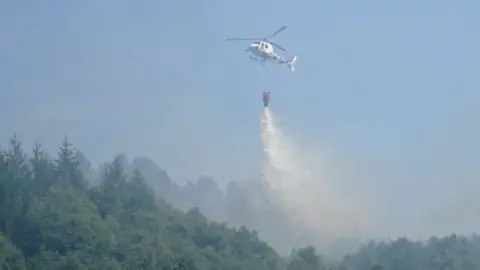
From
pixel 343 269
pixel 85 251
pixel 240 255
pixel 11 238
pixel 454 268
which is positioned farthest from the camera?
pixel 454 268

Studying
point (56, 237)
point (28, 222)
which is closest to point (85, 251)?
point (56, 237)

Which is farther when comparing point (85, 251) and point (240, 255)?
point (240, 255)

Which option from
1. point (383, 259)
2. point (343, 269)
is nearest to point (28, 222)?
point (343, 269)

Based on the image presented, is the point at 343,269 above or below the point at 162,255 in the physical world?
above

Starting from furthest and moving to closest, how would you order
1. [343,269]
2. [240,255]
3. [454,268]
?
1. [454,268]
2. [343,269]
3. [240,255]

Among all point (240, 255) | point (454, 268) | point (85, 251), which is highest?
point (454, 268)

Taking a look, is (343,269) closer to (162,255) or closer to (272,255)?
(272,255)

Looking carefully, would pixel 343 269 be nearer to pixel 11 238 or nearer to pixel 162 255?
pixel 162 255
